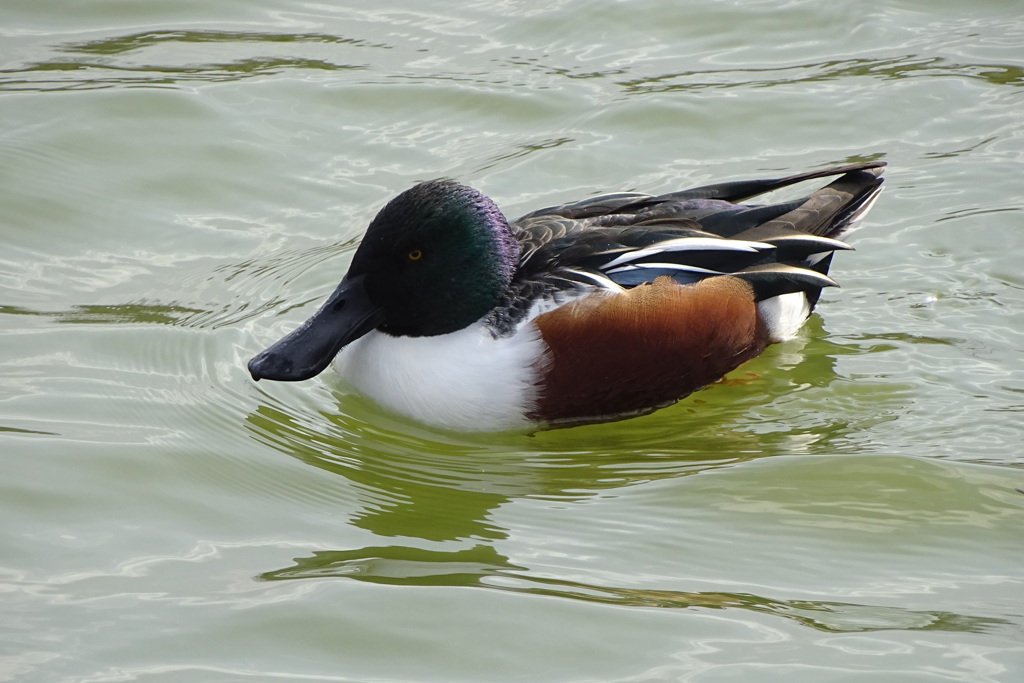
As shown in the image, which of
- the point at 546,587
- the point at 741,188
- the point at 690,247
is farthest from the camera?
the point at 741,188

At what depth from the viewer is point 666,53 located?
29.0ft

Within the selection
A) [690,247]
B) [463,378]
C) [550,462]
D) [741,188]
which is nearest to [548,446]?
[550,462]

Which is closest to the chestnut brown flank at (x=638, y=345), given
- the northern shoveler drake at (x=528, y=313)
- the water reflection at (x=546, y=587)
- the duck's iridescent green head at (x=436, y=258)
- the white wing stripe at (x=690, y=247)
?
the northern shoveler drake at (x=528, y=313)

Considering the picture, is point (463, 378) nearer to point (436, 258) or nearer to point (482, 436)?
point (482, 436)

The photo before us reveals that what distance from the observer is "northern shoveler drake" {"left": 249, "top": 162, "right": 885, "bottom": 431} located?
5238mm

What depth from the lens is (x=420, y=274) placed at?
5.35 m

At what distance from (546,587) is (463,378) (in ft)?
4.23

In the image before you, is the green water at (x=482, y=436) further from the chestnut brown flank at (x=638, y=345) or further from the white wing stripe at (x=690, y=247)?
the white wing stripe at (x=690, y=247)

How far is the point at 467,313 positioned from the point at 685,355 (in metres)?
0.97

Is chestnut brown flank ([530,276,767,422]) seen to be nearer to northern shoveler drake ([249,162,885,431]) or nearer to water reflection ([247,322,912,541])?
northern shoveler drake ([249,162,885,431])

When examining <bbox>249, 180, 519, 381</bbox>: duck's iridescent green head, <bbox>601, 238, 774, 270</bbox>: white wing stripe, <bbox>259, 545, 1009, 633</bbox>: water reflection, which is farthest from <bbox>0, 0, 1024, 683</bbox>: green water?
<bbox>601, 238, 774, 270</bbox>: white wing stripe

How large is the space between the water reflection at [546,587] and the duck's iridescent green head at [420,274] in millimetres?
1085

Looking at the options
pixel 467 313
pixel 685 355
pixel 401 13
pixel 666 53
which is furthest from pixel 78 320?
pixel 666 53

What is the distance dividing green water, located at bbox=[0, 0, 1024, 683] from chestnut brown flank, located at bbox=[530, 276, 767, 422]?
169 mm
